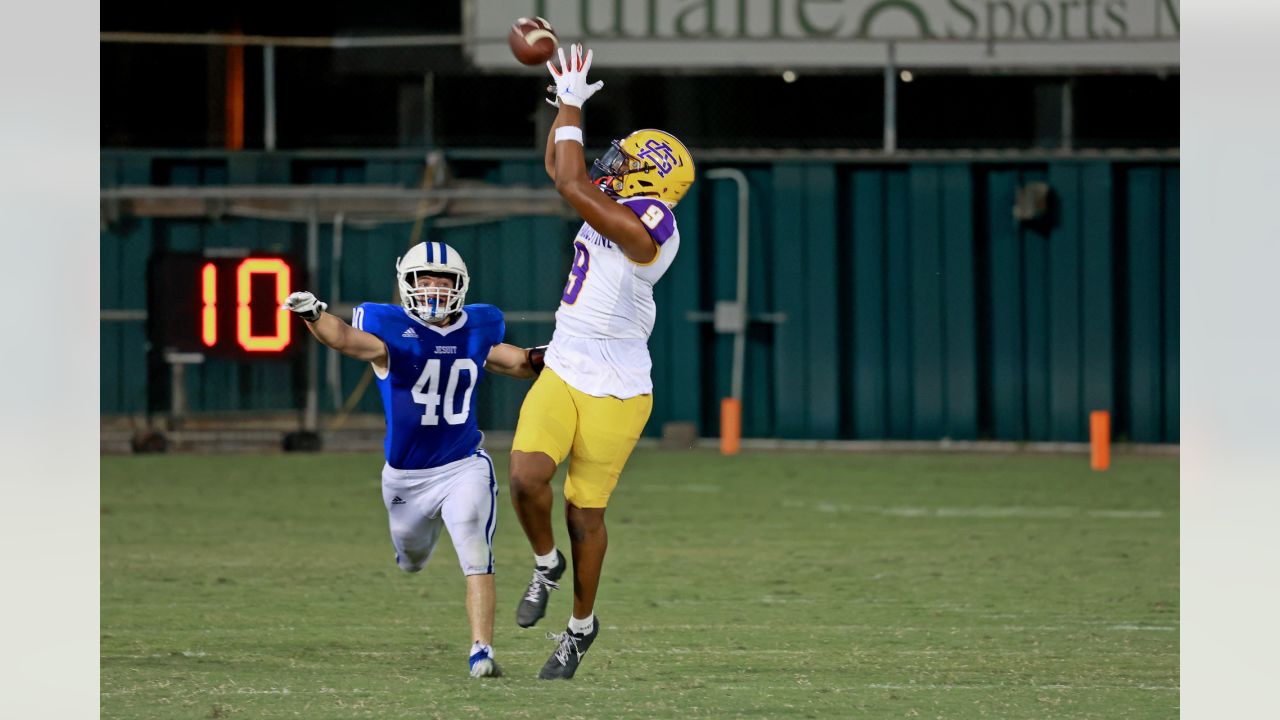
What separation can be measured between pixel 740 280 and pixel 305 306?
10823 millimetres

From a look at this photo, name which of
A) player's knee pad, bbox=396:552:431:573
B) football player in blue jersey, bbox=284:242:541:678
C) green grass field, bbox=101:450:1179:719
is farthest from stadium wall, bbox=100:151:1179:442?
football player in blue jersey, bbox=284:242:541:678

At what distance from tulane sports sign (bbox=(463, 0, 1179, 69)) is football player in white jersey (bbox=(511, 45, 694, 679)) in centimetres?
1100

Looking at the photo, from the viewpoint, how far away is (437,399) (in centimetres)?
696

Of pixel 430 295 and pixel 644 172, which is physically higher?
pixel 644 172

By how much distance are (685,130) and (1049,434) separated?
4757mm

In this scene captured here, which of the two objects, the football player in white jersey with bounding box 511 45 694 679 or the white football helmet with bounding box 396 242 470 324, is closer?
the football player in white jersey with bounding box 511 45 694 679

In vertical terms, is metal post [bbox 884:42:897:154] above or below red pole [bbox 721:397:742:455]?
above

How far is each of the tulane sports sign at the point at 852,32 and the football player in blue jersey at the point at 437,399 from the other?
1091 cm

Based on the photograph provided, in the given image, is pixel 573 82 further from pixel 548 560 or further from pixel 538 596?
pixel 538 596

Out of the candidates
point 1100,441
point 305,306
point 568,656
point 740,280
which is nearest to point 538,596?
point 568,656

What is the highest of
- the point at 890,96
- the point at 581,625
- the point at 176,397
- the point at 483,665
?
the point at 890,96

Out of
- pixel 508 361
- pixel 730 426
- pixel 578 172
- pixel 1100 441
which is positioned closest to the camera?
pixel 578 172

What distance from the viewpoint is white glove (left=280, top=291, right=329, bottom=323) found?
6.42m

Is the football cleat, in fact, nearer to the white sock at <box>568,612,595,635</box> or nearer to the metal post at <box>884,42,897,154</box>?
the white sock at <box>568,612,595,635</box>
